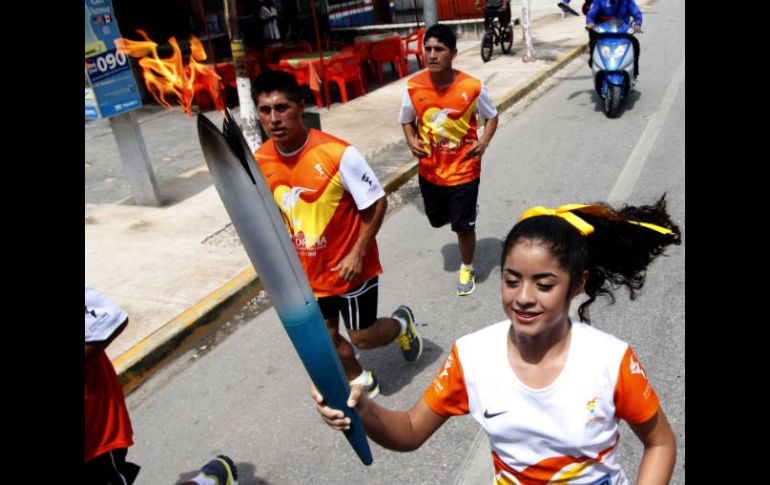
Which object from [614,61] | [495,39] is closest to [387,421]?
[614,61]

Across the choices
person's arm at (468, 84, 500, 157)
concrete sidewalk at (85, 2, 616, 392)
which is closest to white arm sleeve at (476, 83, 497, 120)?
person's arm at (468, 84, 500, 157)

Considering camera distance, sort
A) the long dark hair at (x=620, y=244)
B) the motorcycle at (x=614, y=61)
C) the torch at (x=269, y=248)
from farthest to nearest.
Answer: the motorcycle at (x=614, y=61), the long dark hair at (x=620, y=244), the torch at (x=269, y=248)

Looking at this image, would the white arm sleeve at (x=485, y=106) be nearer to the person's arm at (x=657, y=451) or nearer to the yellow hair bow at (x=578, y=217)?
the yellow hair bow at (x=578, y=217)

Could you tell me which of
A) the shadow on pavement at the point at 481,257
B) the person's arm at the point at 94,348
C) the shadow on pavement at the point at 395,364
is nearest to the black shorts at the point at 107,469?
the person's arm at the point at 94,348

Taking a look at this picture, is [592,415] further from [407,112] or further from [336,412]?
[407,112]

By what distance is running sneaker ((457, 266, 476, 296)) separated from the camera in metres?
5.35

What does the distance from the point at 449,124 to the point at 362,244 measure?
1.76 meters

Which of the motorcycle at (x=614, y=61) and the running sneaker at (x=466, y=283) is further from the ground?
the motorcycle at (x=614, y=61)

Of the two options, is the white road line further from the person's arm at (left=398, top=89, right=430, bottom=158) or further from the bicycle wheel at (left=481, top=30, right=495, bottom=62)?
the bicycle wheel at (left=481, top=30, right=495, bottom=62)

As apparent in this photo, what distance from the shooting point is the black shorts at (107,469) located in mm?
2732

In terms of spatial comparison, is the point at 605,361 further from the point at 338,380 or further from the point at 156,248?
the point at 156,248

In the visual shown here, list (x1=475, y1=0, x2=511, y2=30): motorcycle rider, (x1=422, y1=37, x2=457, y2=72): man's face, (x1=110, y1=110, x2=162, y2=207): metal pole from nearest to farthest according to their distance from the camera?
(x1=422, y1=37, x2=457, y2=72): man's face → (x1=110, y1=110, x2=162, y2=207): metal pole → (x1=475, y1=0, x2=511, y2=30): motorcycle rider

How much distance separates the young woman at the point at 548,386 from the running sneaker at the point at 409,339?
7.30ft

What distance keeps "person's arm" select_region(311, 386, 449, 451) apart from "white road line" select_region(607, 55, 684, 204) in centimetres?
508
